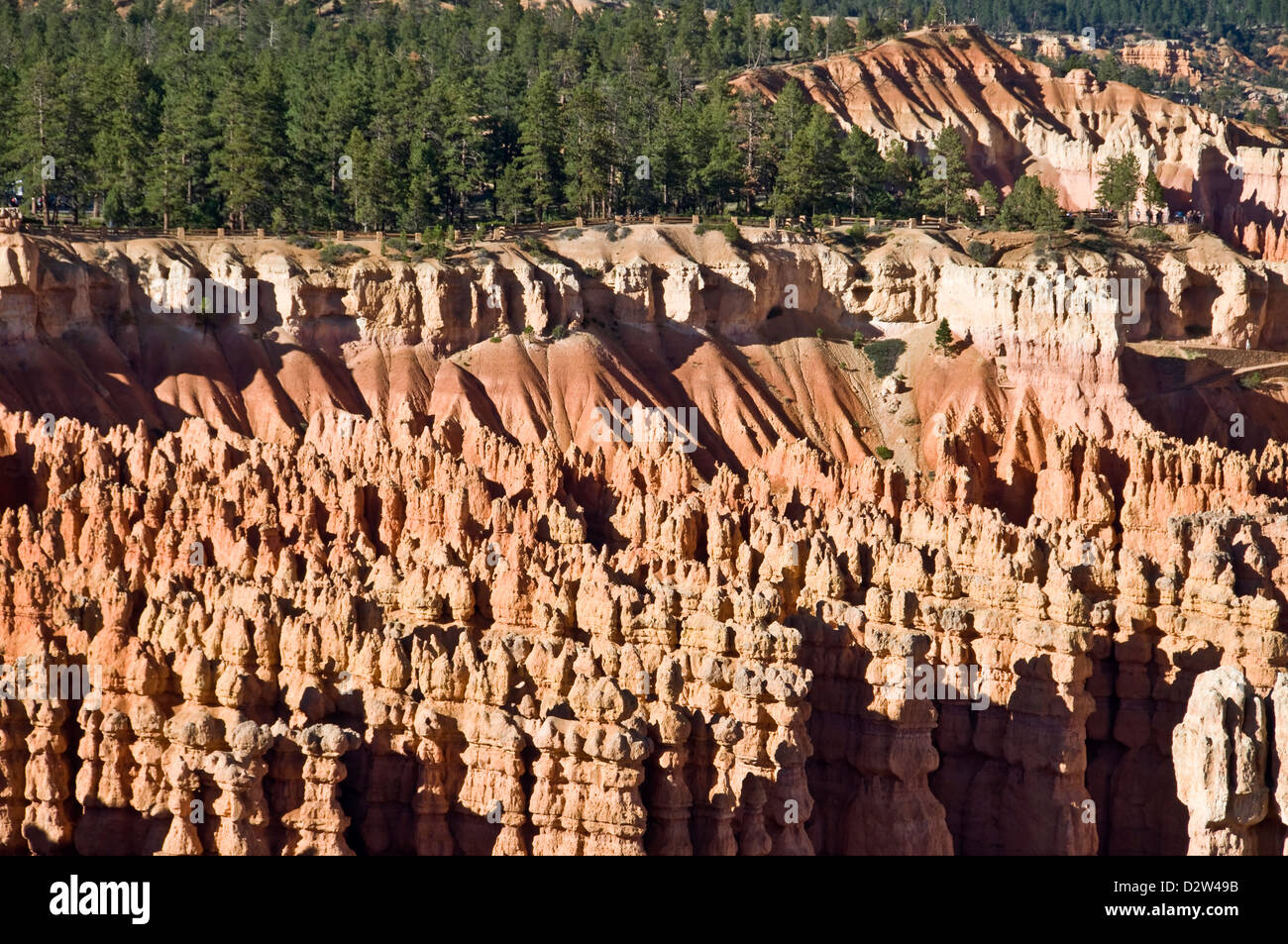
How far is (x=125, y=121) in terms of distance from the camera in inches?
4178

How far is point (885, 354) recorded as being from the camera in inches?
4267

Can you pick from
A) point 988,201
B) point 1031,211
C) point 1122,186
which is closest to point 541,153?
point 1031,211

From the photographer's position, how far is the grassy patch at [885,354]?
351ft

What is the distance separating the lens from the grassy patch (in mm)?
107031

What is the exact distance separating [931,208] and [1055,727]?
80727 millimetres

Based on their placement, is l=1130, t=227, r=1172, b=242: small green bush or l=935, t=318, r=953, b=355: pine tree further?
l=1130, t=227, r=1172, b=242: small green bush

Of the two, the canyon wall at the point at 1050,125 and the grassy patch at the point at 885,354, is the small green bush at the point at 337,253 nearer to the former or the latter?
the grassy patch at the point at 885,354

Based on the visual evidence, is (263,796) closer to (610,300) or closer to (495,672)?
(495,672)

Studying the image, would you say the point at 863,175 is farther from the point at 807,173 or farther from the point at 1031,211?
the point at 1031,211

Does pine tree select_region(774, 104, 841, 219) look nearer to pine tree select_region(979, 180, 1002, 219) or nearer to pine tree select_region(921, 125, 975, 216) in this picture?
pine tree select_region(921, 125, 975, 216)

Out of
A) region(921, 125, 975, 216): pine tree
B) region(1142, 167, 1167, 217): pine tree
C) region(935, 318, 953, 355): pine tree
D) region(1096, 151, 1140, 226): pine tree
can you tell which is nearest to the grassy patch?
region(935, 318, 953, 355): pine tree

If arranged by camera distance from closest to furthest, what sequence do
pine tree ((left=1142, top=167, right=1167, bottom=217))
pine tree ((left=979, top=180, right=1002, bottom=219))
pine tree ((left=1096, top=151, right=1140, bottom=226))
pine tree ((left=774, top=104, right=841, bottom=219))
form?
pine tree ((left=774, top=104, right=841, bottom=219)), pine tree ((left=1096, top=151, right=1140, bottom=226)), pine tree ((left=1142, top=167, right=1167, bottom=217)), pine tree ((left=979, top=180, right=1002, bottom=219))
